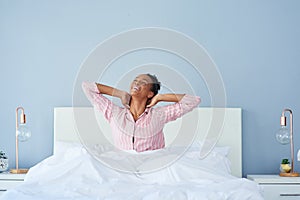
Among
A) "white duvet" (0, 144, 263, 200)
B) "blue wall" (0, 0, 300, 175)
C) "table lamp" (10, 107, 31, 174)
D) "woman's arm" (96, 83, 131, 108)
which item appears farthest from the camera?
"blue wall" (0, 0, 300, 175)

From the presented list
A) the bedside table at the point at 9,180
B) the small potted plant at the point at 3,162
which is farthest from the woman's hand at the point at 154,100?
the small potted plant at the point at 3,162

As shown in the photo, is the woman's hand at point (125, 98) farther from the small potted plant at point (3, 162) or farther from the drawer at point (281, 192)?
the drawer at point (281, 192)

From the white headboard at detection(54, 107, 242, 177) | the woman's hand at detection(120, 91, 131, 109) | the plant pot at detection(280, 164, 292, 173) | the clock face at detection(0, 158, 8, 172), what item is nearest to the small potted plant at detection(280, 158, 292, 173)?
the plant pot at detection(280, 164, 292, 173)

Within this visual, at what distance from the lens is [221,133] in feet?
11.9

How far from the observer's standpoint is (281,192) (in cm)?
331

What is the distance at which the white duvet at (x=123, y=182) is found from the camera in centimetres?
221

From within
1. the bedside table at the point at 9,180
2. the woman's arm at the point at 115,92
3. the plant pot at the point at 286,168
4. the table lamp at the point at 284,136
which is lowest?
the bedside table at the point at 9,180

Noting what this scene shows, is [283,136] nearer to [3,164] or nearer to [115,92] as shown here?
[115,92]

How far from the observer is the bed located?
226cm

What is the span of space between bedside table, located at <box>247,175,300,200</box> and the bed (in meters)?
0.31

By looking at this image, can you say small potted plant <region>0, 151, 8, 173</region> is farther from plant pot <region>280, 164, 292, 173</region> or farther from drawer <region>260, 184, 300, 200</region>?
plant pot <region>280, 164, 292, 173</region>

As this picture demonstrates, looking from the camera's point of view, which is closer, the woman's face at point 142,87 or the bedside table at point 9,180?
the woman's face at point 142,87

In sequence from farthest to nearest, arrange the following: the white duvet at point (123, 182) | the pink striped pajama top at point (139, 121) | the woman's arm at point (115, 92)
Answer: the woman's arm at point (115, 92)
the pink striped pajama top at point (139, 121)
the white duvet at point (123, 182)

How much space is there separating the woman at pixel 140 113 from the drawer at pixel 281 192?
2.67 ft
